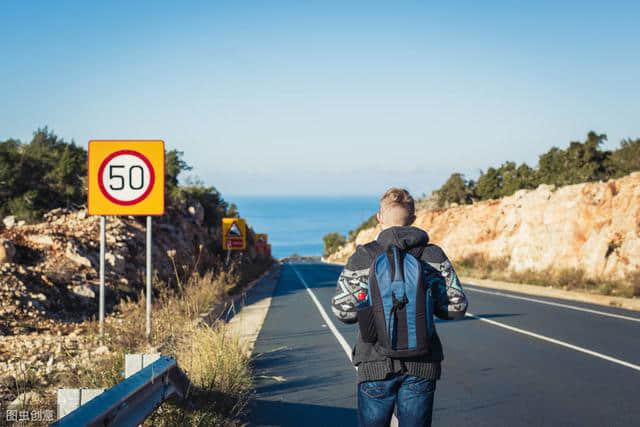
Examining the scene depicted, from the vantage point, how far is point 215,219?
36062 mm

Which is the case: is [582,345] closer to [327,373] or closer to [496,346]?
[496,346]

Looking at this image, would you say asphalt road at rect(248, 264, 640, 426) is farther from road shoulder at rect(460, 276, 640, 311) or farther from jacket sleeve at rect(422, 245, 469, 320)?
jacket sleeve at rect(422, 245, 469, 320)

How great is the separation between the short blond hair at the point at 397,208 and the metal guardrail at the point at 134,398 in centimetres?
205

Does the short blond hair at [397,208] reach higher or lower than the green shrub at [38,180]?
lower

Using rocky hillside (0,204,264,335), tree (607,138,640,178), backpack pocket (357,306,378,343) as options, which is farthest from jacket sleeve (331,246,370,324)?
tree (607,138,640,178)

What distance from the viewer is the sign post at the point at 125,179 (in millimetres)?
10359

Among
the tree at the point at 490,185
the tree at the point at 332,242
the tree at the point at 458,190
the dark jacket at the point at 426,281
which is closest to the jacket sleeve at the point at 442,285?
the dark jacket at the point at 426,281

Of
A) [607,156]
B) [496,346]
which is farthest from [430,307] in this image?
[607,156]

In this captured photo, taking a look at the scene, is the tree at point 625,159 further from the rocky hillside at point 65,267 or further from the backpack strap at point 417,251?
the backpack strap at point 417,251

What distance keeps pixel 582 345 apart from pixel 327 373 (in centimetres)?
502

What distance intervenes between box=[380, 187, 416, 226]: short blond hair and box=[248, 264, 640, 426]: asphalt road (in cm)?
342

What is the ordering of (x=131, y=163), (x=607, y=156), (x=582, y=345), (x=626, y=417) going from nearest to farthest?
(x=626, y=417) < (x=131, y=163) < (x=582, y=345) < (x=607, y=156)

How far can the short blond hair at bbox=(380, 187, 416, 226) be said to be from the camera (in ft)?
14.6

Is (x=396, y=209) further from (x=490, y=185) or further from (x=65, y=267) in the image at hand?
(x=490, y=185)
